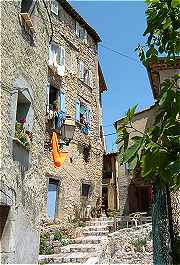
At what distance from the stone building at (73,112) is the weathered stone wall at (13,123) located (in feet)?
21.3

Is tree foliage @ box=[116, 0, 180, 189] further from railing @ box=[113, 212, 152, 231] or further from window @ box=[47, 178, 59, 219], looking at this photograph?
railing @ box=[113, 212, 152, 231]

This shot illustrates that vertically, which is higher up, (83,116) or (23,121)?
(83,116)

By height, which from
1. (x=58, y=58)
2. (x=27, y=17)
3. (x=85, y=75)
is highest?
(x=85, y=75)

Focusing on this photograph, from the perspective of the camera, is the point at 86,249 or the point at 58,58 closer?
the point at 86,249

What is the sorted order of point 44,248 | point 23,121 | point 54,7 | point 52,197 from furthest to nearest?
point 54,7, point 52,197, point 44,248, point 23,121

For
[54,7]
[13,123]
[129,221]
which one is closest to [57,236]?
[129,221]

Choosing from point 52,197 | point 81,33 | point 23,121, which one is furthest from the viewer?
point 81,33

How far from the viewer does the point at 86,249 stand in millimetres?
10797

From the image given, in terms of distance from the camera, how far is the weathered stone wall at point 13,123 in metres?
5.97

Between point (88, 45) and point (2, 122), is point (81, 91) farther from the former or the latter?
point (2, 122)

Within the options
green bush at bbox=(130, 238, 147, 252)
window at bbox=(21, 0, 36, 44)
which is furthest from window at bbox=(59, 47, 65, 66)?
green bush at bbox=(130, 238, 147, 252)

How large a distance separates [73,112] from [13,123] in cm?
1152

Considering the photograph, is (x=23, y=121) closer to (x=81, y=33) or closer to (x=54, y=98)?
(x=54, y=98)

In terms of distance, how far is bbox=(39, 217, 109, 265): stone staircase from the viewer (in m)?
9.30
